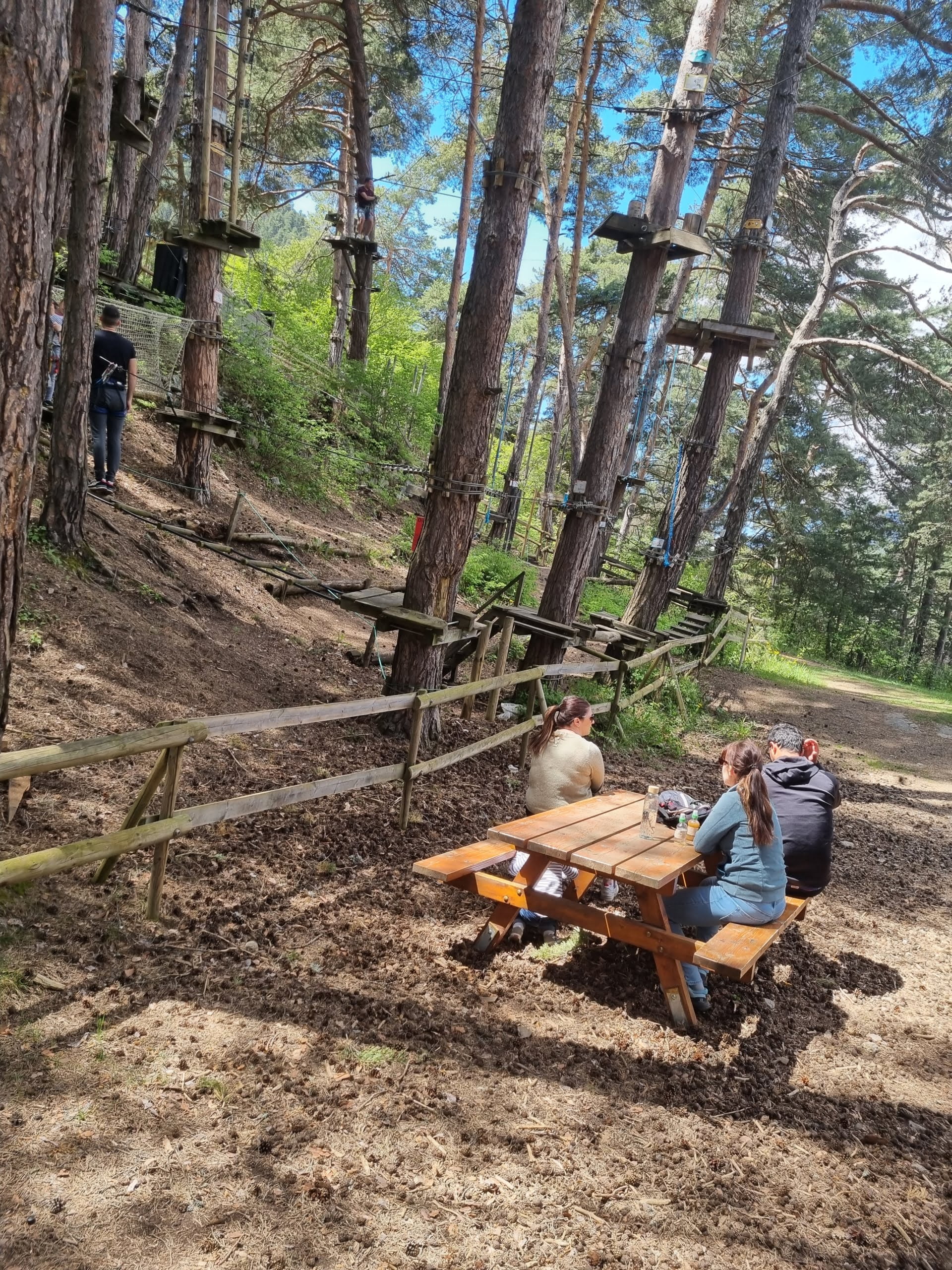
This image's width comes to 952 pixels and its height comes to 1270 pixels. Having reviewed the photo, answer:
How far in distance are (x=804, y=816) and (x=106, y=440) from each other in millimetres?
7324

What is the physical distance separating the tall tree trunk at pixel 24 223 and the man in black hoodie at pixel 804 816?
12.8 ft

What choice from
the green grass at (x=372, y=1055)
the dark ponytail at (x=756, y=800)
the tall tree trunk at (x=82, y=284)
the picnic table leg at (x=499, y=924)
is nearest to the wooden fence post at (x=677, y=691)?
the dark ponytail at (x=756, y=800)

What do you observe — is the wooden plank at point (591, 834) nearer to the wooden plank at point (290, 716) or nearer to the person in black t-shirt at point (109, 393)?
the wooden plank at point (290, 716)

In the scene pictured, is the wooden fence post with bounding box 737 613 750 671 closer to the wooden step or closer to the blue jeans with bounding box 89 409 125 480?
the blue jeans with bounding box 89 409 125 480

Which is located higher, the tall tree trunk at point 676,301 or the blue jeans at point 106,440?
the tall tree trunk at point 676,301

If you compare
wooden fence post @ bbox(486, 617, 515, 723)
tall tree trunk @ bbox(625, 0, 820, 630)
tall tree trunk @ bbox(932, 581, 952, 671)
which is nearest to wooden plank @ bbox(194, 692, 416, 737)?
wooden fence post @ bbox(486, 617, 515, 723)

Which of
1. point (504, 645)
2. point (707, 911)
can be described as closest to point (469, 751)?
point (504, 645)

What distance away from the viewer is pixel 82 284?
21.5ft

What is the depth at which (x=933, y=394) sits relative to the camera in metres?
17.3

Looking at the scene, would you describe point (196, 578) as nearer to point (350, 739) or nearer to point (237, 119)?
point (350, 739)

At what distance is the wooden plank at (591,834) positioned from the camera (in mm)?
3914

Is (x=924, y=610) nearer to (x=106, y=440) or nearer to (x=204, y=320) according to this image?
(x=204, y=320)

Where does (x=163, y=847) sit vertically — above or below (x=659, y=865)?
below

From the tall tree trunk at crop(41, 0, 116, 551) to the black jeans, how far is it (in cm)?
132
